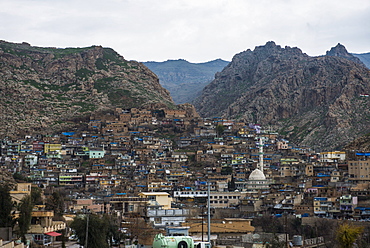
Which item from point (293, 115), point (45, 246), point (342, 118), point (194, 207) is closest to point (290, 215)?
point (194, 207)

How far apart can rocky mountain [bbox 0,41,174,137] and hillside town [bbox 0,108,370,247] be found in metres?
→ 6.23

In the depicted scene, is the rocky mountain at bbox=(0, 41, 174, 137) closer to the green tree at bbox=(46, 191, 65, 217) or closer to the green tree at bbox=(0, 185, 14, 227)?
the green tree at bbox=(46, 191, 65, 217)

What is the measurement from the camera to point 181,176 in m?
85.4

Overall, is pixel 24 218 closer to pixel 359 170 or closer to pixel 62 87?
pixel 359 170

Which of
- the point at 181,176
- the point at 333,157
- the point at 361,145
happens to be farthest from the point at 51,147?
the point at 361,145

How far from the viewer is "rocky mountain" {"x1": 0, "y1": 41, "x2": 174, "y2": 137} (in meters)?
108

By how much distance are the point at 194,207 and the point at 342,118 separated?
65.3m

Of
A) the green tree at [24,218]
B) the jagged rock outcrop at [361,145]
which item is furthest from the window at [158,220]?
the jagged rock outcrop at [361,145]

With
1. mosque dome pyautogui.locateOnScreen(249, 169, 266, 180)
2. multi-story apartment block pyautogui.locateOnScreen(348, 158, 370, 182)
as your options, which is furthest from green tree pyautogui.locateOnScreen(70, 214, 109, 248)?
mosque dome pyautogui.locateOnScreen(249, 169, 266, 180)

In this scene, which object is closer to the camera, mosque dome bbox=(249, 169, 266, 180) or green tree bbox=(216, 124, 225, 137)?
mosque dome bbox=(249, 169, 266, 180)

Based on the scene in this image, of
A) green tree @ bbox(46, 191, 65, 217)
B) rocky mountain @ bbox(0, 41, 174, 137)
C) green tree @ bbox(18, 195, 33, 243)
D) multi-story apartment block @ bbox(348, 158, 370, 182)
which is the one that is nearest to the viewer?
green tree @ bbox(18, 195, 33, 243)

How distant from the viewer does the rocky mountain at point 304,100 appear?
126m

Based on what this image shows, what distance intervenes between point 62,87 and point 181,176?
4777 centimetres

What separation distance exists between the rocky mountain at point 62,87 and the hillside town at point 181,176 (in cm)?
623
